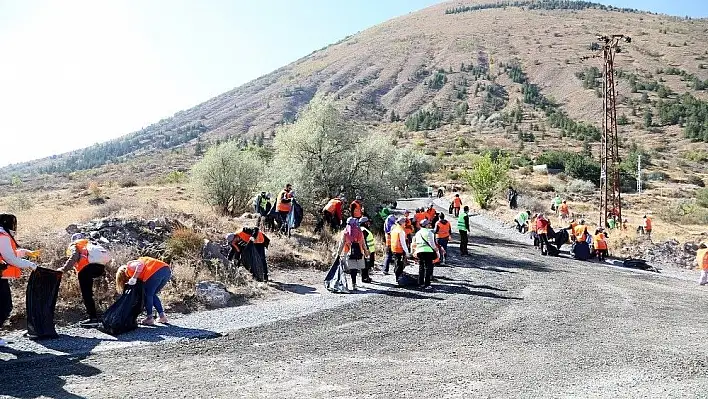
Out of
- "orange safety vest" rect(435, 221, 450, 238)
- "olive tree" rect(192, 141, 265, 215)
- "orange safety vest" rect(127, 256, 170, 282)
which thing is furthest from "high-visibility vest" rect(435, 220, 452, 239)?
"olive tree" rect(192, 141, 265, 215)

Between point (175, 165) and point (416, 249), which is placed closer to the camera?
point (416, 249)

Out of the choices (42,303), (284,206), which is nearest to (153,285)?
(42,303)

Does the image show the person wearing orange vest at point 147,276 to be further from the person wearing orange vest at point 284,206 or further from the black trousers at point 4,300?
the person wearing orange vest at point 284,206

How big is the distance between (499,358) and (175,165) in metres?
78.6

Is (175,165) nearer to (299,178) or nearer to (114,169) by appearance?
(114,169)

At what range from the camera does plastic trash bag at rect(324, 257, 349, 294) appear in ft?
38.3

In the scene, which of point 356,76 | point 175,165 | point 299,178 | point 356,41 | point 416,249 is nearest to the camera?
point 416,249

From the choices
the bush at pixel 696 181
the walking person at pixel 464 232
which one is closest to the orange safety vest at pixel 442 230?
the walking person at pixel 464 232

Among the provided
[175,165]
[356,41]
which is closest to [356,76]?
[356,41]

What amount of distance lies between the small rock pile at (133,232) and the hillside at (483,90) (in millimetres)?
65258

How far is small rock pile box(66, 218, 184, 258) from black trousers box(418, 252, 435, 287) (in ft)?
17.8

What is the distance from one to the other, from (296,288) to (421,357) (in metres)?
5.16

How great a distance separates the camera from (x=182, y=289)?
10367 millimetres

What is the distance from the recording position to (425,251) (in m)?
11.6
